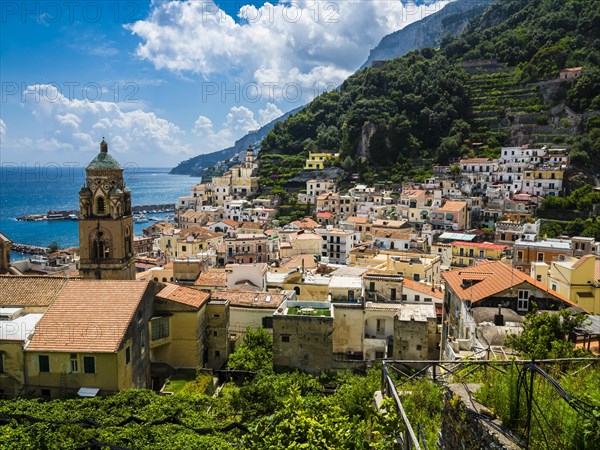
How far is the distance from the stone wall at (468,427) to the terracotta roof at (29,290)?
761 inches

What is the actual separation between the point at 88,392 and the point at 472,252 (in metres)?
39.2

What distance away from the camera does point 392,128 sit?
294ft

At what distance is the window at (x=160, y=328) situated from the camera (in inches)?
878

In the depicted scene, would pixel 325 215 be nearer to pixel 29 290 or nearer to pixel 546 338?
pixel 29 290

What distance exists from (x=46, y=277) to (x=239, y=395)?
1091 cm

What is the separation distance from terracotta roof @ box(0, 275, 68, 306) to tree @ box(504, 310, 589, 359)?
60.9 feet

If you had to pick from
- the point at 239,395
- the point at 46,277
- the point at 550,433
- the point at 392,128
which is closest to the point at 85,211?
the point at 46,277

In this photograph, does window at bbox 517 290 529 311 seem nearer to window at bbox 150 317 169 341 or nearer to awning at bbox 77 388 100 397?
window at bbox 150 317 169 341

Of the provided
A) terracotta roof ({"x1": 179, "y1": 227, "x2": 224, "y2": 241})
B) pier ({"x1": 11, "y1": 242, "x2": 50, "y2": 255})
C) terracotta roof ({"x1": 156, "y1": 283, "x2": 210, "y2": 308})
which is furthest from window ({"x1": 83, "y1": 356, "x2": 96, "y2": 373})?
pier ({"x1": 11, "y1": 242, "x2": 50, "y2": 255})

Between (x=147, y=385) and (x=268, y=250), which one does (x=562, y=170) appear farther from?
(x=147, y=385)

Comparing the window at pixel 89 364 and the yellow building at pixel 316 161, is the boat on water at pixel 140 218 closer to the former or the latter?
the yellow building at pixel 316 161

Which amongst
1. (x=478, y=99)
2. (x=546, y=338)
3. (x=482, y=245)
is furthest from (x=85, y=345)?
(x=478, y=99)

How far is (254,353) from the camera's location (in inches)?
964

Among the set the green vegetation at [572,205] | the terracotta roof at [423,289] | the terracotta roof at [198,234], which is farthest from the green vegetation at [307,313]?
the green vegetation at [572,205]
